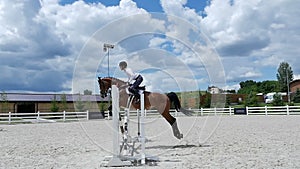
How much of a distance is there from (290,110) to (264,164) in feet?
71.6

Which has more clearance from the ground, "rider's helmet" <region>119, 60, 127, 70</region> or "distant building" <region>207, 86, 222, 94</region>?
"rider's helmet" <region>119, 60, 127, 70</region>

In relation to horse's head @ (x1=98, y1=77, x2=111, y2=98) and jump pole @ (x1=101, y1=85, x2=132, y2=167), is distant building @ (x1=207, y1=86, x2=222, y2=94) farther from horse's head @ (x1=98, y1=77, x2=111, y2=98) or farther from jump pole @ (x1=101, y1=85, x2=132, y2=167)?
jump pole @ (x1=101, y1=85, x2=132, y2=167)

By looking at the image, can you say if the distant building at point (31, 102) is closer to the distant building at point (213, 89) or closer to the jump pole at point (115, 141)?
the distant building at point (213, 89)

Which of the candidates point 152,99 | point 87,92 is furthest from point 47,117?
point 152,99

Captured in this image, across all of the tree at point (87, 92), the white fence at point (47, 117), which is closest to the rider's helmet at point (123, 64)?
the tree at point (87, 92)

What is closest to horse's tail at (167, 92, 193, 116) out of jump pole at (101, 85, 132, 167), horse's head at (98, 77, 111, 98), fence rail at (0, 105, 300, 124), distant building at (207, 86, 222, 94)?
distant building at (207, 86, 222, 94)

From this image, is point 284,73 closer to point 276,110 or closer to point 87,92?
point 276,110

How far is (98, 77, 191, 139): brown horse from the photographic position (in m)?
6.57

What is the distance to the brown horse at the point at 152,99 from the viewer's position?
657 centimetres

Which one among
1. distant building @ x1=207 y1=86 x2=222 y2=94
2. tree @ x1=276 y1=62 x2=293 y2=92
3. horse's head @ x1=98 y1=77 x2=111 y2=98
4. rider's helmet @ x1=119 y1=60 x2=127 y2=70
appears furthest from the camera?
tree @ x1=276 y1=62 x2=293 y2=92

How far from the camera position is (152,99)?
704 cm

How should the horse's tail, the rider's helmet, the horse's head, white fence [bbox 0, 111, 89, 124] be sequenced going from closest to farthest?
1. the rider's helmet
2. the horse's head
3. the horse's tail
4. white fence [bbox 0, 111, 89, 124]

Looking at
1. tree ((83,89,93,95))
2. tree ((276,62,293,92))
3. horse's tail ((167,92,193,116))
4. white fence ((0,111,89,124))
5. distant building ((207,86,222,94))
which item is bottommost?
white fence ((0,111,89,124))

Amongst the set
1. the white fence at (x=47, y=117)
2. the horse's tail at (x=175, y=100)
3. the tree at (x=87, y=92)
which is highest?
the tree at (x=87, y=92)
